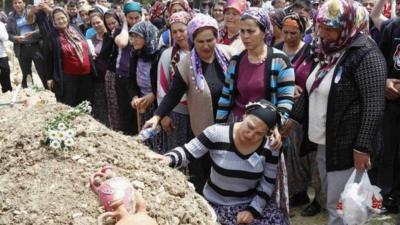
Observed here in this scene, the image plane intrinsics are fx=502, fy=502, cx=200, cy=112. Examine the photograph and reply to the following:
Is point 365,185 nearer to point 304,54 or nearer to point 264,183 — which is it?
point 264,183

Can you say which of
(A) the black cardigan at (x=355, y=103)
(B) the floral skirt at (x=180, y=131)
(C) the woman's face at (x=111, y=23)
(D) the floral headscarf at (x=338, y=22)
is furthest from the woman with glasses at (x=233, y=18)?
(C) the woman's face at (x=111, y=23)

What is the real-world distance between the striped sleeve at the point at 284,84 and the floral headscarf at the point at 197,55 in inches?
20.6

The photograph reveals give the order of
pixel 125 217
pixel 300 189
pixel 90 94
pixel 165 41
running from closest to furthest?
1. pixel 125 217
2. pixel 300 189
3. pixel 165 41
4. pixel 90 94

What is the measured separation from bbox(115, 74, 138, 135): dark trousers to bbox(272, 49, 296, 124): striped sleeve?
278 centimetres

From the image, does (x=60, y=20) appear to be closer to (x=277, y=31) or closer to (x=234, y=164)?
(x=277, y=31)

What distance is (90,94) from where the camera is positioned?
6.89 meters

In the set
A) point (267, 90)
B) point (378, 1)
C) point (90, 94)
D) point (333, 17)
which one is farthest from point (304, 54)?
point (90, 94)

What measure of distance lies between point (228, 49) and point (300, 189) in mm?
1590

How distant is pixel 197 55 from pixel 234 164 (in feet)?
3.85

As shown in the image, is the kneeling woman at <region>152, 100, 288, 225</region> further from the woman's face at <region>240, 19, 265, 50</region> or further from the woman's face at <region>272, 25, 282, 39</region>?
the woman's face at <region>272, 25, 282, 39</region>

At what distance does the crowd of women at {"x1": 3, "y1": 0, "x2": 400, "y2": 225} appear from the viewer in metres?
3.07

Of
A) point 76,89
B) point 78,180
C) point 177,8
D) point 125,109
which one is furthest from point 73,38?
point 78,180

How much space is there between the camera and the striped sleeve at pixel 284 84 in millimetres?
3549

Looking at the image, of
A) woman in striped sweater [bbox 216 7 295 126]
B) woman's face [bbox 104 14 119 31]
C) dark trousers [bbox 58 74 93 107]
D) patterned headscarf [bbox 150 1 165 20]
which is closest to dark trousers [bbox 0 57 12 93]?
dark trousers [bbox 58 74 93 107]
